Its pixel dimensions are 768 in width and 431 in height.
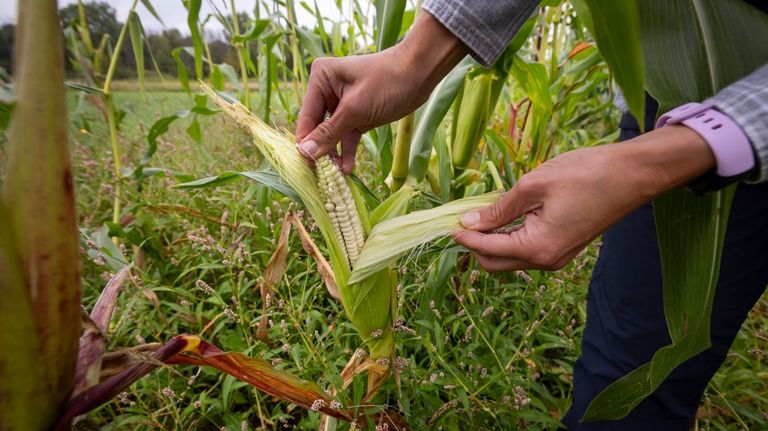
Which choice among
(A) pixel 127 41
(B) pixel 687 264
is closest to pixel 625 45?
(B) pixel 687 264

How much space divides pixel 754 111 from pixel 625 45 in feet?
1.12

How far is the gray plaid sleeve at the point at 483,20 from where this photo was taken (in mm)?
806

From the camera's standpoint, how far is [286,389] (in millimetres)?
818

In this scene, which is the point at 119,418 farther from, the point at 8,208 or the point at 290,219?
the point at 8,208

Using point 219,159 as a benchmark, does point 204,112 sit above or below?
above

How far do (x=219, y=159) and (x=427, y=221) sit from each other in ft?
6.62

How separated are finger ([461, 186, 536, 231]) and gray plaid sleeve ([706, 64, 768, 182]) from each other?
0.31m

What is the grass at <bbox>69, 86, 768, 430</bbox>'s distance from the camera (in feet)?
3.20

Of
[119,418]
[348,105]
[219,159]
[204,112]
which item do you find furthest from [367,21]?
[119,418]

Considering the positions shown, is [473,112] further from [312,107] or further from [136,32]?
[136,32]

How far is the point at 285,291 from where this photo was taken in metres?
1.35

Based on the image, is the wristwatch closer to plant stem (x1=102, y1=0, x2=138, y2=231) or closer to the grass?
the grass

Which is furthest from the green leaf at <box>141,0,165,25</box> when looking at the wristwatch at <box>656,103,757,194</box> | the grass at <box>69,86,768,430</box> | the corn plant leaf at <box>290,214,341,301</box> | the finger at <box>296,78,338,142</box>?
the wristwatch at <box>656,103,757,194</box>

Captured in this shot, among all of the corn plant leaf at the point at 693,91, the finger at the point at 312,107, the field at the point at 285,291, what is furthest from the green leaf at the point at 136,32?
the corn plant leaf at the point at 693,91
